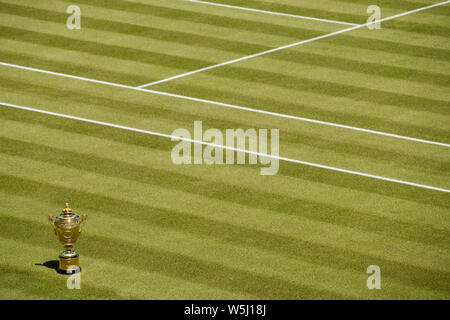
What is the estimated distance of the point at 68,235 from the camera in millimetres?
12000

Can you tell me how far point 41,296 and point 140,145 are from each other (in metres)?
5.23

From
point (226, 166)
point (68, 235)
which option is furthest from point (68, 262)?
point (226, 166)

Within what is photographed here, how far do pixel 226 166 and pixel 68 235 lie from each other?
14.1 ft

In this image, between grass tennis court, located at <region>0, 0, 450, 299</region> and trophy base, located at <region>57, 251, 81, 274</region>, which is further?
grass tennis court, located at <region>0, 0, 450, 299</region>

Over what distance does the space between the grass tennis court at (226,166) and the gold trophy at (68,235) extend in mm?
184

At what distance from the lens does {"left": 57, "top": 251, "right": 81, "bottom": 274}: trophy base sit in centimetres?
1208

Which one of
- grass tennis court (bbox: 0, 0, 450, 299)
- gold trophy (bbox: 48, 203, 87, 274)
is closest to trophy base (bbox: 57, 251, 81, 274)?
gold trophy (bbox: 48, 203, 87, 274)

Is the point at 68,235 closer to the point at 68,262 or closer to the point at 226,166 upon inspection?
the point at 68,262

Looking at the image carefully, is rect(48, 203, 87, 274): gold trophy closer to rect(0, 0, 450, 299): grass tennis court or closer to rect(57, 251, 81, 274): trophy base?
rect(57, 251, 81, 274): trophy base

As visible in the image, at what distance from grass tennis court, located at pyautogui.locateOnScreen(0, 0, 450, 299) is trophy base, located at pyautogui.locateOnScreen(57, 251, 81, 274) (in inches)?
4.9

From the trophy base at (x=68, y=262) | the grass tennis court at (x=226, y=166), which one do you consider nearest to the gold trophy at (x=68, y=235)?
the trophy base at (x=68, y=262)
